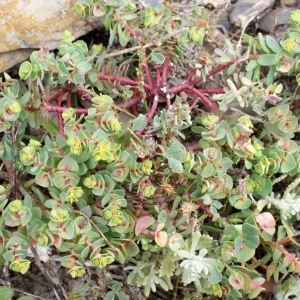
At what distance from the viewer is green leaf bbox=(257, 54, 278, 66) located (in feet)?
8.48

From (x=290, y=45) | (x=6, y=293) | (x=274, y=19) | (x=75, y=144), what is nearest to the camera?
(x=75, y=144)

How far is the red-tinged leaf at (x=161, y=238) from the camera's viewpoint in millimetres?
2209

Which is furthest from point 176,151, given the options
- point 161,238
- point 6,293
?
point 6,293

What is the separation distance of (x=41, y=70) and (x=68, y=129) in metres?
0.38

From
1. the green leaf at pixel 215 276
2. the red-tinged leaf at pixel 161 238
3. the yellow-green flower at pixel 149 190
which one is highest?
the yellow-green flower at pixel 149 190

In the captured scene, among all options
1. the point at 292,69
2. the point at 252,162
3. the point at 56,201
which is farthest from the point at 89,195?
the point at 292,69

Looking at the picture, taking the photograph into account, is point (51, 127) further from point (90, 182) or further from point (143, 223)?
point (143, 223)

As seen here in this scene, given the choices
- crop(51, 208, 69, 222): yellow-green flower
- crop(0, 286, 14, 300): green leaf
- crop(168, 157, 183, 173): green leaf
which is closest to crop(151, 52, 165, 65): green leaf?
crop(168, 157, 183, 173): green leaf

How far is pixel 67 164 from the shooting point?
2227 mm

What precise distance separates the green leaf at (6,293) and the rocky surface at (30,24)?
4.32ft

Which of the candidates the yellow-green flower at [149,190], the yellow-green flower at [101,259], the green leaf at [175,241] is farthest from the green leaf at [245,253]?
the yellow-green flower at [101,259]

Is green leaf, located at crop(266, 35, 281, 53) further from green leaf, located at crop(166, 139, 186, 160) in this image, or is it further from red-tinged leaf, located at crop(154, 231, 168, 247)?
red-tinged leaf, located at crop(154, 231, 168, 247)

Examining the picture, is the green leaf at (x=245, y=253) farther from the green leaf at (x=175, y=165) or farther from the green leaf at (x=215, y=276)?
the green leaf at (x=175, y=165)

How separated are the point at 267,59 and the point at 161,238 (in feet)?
3.89
